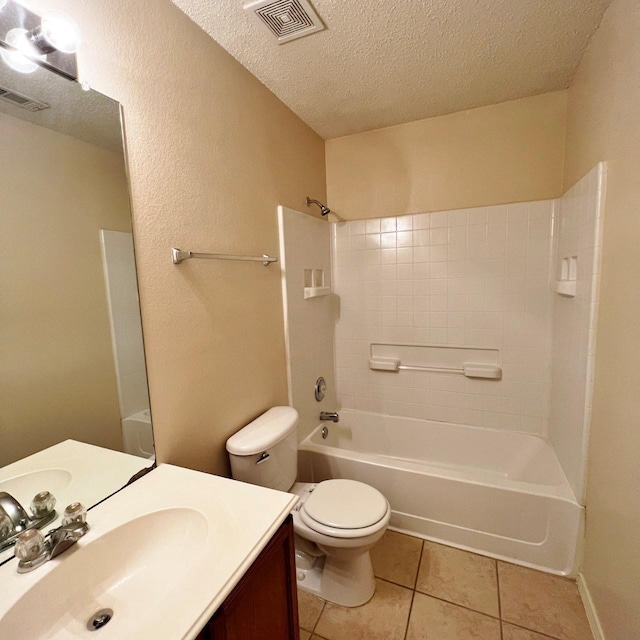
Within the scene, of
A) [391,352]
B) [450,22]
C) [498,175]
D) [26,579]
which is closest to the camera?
[26,579]

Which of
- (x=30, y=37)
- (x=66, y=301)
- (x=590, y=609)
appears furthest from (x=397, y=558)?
(x=30, y=37)

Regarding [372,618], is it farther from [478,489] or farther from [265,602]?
[265,602]

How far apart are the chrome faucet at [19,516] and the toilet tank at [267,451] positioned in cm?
62

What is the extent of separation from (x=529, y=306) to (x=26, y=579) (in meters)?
2.42

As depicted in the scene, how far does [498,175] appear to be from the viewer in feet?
6.67

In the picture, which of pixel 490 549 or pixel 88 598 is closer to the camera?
pixel 88 598

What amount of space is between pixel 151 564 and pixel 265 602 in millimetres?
315

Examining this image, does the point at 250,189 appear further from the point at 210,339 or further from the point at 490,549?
the point at 490,549

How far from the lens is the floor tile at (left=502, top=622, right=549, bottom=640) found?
4.31 feet

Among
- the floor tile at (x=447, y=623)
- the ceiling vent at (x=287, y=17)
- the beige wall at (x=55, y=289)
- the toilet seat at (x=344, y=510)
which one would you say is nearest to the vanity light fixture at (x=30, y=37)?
the beige wall at (x=55, y=289)

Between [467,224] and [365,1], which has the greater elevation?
[365,1]

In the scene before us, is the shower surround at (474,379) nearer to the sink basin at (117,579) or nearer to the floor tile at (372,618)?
the floor tile at (372,618)

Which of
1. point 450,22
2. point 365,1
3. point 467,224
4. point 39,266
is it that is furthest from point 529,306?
point 39,266

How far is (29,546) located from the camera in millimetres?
734
